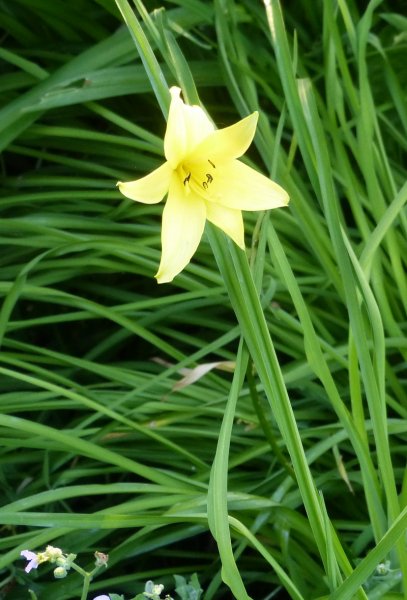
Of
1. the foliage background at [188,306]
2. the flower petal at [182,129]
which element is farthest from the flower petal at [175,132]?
the foliage background at [188,306]

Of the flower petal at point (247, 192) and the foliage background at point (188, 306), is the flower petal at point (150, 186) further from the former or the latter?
the foliage background at point (188, 306)

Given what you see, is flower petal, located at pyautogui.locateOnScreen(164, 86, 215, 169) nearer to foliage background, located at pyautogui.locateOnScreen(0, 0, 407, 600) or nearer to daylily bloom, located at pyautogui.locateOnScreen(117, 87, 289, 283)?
daylily bloom, located at pyautogui.locateOnScreen(117, 87, 289, 283)

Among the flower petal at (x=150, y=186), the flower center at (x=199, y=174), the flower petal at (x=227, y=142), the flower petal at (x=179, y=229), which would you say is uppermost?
the flower petal at (x=227, y=142)

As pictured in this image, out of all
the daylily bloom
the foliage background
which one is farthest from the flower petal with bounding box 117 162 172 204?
the foliage background

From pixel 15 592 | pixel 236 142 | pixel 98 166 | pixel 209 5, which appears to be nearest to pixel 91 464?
pixel 15 592

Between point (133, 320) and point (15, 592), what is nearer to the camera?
point (15, 592)

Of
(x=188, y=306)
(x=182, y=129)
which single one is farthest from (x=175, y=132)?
(x=188, y=306)

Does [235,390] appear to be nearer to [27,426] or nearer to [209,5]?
[27,426]
